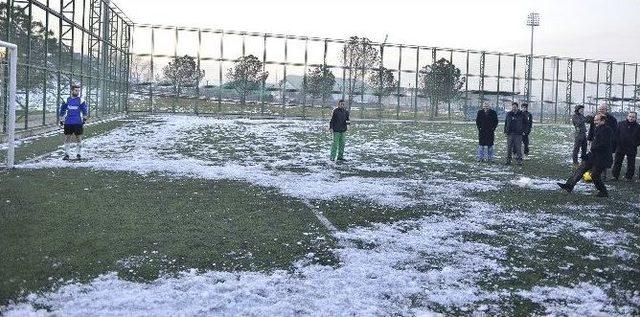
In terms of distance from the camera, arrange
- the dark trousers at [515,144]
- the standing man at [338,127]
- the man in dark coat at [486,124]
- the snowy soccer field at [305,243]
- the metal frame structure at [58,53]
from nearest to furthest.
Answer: the snowy soccer field at [305,243]
the standing man at [338,127]
the dark trousers at [515,144]
the man in dark coat at [486,124]
the metal frame structure at [58,53]

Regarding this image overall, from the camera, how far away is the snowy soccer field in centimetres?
492

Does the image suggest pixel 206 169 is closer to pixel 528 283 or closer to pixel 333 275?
pixel 333 275

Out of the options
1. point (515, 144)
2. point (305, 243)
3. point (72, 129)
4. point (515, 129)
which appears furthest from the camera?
point (515, 144)

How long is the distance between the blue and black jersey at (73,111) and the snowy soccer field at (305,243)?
4.52 ft

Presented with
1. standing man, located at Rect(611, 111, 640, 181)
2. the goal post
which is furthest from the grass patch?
standing man, located at Rect(611, 111, 640, 181)

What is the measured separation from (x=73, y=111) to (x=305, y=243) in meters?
9.70

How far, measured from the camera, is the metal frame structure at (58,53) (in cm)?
1878

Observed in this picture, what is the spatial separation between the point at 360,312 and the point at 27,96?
1814 cm

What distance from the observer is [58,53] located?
22.3 m

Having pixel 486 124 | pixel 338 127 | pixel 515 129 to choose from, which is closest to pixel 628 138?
pixel 515 129

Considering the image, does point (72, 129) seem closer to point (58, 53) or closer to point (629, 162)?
point (58, 53)

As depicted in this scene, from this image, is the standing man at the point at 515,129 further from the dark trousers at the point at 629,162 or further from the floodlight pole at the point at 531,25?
the floodlight pole at the point at 531,25

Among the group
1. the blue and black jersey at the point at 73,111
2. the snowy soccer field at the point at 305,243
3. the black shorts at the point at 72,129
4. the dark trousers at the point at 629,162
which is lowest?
the snowy soccer field at the point at 305,243

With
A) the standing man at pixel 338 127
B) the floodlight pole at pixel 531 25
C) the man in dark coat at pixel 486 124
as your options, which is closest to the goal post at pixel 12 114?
the standing man at pixel 338 127
